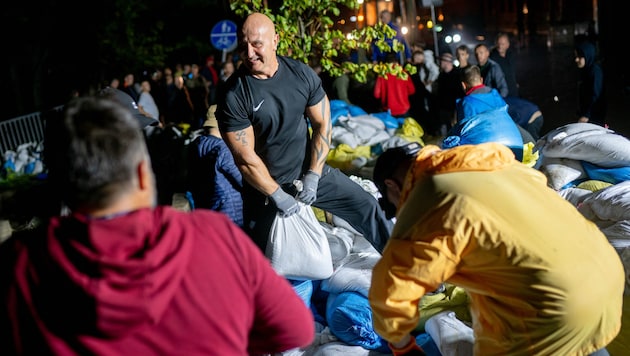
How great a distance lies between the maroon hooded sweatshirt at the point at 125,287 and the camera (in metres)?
1.31

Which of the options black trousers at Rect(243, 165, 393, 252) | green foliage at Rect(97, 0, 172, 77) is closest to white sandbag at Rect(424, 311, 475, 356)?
Result: black trousers at Rect(243, 165, 393, 252)

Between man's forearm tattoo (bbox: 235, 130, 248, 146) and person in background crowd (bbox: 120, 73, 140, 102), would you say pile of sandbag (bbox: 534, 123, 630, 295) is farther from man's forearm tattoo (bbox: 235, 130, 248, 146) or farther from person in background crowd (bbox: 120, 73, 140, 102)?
person in background crowd (bbox: 120, 73, 140, 102)

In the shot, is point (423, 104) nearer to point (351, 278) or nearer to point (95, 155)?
point (351, 278)

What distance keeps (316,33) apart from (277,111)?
88.4 inches

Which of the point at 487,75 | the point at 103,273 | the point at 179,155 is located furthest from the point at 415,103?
the point at 103,273

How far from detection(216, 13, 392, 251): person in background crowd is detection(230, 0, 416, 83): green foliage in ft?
5.02

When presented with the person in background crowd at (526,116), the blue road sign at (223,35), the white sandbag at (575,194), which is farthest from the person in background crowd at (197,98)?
the white sandbag at (575,194)

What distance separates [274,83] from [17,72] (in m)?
17.7

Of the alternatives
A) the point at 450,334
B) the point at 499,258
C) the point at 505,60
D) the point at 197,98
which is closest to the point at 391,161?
the point at 499,258

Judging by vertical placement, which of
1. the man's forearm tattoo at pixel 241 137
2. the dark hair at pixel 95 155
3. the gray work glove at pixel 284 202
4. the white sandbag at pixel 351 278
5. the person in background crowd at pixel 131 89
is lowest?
the white sandbag at pixel 351 278

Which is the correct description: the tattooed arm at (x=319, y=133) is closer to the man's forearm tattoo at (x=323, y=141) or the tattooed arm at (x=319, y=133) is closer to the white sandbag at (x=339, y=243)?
the man's forearm tattoo at (x=323, y=141)

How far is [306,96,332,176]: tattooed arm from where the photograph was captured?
3.84 meters

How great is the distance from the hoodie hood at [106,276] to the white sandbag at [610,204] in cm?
306

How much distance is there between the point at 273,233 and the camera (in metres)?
3.60
